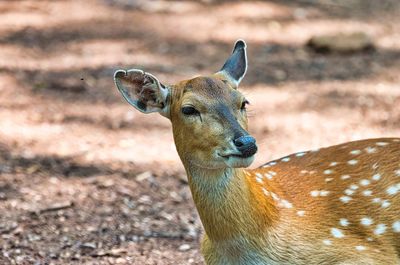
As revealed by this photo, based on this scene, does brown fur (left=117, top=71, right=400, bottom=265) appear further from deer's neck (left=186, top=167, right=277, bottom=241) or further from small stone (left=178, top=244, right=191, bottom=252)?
small stone (left=178, top=244, right=191, bottom=252)

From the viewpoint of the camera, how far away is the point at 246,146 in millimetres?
4004

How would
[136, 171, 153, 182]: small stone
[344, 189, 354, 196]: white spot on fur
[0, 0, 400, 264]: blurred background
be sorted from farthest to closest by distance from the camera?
1. [136, 171, 153, 182]: small stone
2. [0, 0, 400, 264]: blurred background
3. [344, 189, 354, 196]: white spot on fur

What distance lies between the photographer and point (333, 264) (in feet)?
14.7

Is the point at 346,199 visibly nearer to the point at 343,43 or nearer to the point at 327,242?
the point at 327,242

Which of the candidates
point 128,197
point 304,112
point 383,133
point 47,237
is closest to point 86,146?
point 128,197

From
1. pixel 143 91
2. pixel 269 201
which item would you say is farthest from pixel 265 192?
pixel 143 91

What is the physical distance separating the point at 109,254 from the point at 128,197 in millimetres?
869

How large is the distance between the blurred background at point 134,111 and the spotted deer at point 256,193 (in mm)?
637

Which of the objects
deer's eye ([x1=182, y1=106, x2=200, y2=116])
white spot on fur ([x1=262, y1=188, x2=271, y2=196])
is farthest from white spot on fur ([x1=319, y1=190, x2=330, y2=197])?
deer's eye ([x1=182, y1=106, x2=200, y2=116])

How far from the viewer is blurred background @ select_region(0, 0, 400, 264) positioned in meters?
5.90

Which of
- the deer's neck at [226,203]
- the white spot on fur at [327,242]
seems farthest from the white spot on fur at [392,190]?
the deer's neck at [226,203]

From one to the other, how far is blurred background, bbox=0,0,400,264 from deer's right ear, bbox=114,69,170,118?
0.71 meters

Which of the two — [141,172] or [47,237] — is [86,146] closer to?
[141,172]

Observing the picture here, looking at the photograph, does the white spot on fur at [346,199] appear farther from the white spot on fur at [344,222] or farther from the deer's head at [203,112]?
the deer's head at [203,112]
